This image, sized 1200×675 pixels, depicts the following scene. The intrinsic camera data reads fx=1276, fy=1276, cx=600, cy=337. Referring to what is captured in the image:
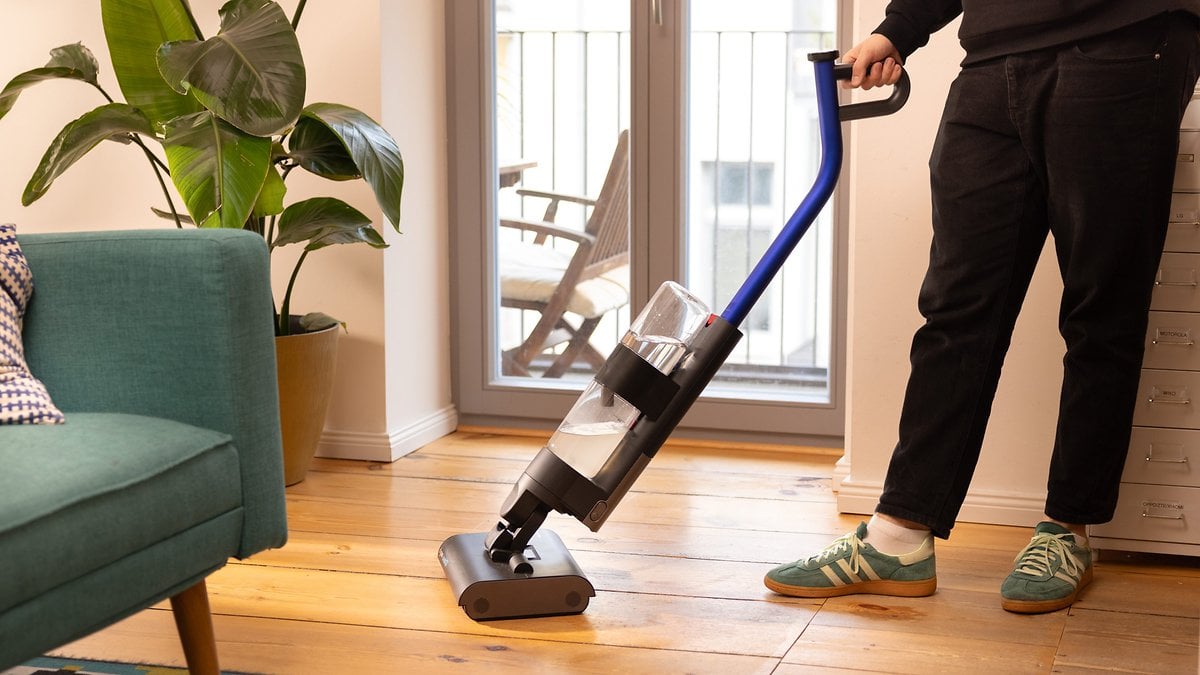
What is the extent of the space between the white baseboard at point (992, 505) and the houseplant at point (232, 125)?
1043 mm

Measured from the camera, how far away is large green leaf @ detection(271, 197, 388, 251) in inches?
100.0

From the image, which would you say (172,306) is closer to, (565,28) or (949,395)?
(949,395)

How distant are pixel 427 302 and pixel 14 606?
1.91 metres

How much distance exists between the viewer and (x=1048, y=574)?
77.4 inches

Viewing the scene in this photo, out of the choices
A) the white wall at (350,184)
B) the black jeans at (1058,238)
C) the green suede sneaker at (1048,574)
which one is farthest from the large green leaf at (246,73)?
the green suede sneaker at (1048,574)

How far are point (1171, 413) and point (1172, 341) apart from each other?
12cm

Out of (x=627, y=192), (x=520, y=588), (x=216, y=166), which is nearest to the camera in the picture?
(x=520, y=588)

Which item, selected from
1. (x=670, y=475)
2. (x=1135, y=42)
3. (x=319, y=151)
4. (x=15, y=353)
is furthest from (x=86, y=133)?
(x=1135, y=42)

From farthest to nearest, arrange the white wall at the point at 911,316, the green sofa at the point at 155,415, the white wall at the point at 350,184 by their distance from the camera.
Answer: the white wall at the point at 350,184 → the white wall at the point at 911,316 → the green sofa at the point at 155,415

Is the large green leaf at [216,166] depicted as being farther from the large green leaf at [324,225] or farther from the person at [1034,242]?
the person at [1034,242]

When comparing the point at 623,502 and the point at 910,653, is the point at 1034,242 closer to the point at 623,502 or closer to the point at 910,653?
the point at 910,653

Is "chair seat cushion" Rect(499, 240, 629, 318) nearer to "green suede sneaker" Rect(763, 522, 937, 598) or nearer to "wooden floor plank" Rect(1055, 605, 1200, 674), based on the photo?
"green suede sneaker" Rect(763, 522, 937, 598)

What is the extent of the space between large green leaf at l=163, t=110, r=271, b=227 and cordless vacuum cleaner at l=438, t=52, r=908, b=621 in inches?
30.1

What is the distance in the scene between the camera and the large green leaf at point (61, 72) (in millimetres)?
2516
